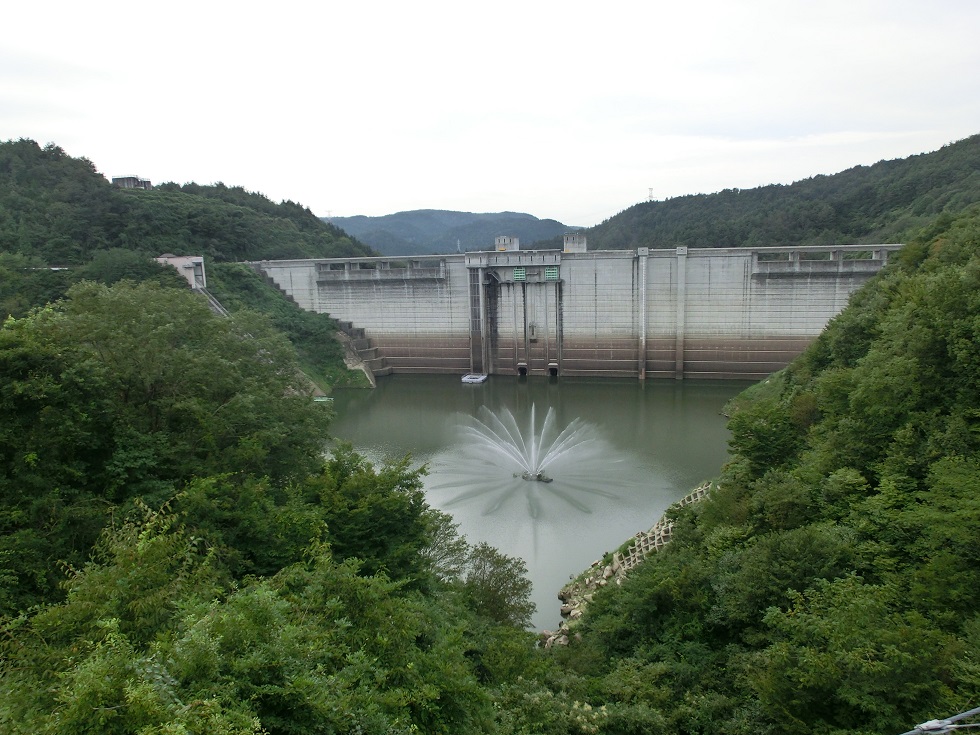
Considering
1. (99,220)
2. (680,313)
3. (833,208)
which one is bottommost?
(680,313)

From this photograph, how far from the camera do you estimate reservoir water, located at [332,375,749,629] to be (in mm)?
12281

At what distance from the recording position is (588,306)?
26.3 meters

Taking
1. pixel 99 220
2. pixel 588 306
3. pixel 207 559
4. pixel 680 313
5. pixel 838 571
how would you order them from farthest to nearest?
pixel 99 220 < pixel 588 306 < pixel 680 313 < pixel 838 571 < pixel 207 559

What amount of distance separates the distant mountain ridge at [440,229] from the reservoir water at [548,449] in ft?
272

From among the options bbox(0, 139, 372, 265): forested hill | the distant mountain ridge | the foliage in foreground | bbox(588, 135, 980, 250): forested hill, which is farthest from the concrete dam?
the distant mountain ridge

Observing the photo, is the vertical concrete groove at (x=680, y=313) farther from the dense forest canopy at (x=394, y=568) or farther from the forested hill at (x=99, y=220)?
the forested hill at (x=99, y=220)

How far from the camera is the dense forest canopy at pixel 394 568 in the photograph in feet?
12.3

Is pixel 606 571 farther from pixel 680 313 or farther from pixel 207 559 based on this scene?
pixel 680 313

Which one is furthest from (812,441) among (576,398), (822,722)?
(576,398)

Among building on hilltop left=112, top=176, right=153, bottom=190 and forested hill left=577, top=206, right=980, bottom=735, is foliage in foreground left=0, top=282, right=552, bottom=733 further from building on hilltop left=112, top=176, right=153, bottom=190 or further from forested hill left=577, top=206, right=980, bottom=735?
building on hilltop left=112, top=176, right=153, bottom=190

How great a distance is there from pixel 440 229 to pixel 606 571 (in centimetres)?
14973

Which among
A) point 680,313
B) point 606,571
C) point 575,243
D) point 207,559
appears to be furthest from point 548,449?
point 575,243

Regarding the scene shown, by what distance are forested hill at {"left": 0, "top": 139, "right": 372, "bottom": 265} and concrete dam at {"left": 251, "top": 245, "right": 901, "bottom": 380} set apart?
19.6 ft

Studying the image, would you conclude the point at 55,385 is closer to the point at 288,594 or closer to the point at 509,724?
the point at 288,594
